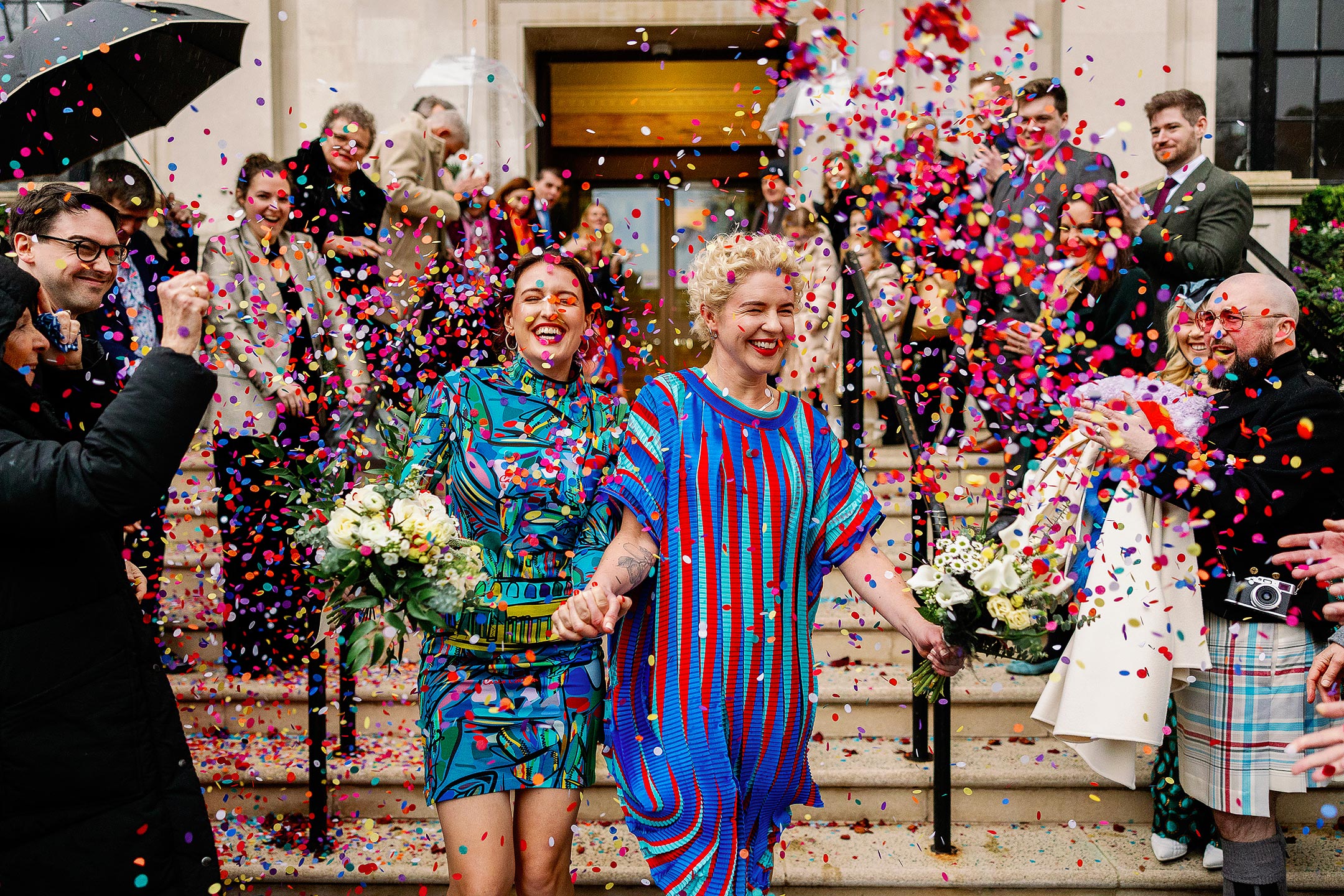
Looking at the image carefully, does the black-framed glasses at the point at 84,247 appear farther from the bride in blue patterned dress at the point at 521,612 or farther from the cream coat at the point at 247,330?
the cream coat at the point at 247,330

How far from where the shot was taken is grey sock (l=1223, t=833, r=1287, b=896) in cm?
310

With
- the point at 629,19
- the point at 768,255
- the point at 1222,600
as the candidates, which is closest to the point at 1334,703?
the point at 1222,600

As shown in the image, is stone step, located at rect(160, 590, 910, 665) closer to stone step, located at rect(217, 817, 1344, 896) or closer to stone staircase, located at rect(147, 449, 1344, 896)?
stone staircase, located at rect(147, 449, 1344, 896)

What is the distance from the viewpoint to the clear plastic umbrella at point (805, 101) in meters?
6.34

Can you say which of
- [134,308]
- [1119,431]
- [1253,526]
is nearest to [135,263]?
[134,308]

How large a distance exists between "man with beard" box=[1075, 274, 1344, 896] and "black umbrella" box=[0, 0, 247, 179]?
3524 millimetres

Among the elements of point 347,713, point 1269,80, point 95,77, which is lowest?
point 347,713

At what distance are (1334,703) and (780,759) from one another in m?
1.17

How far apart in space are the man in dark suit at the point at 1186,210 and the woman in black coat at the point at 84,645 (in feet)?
12.3

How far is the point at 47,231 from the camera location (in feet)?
8.02

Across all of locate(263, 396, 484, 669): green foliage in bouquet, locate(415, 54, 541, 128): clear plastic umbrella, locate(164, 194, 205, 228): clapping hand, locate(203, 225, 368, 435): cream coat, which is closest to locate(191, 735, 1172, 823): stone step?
locate(203, 225, 368, 435): cream coat

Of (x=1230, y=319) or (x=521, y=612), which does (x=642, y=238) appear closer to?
(x=1230, y=319)

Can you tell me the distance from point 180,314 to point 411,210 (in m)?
3.72

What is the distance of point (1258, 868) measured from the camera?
3.10 meters
